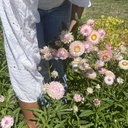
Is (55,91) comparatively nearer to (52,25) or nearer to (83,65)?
(83,65)

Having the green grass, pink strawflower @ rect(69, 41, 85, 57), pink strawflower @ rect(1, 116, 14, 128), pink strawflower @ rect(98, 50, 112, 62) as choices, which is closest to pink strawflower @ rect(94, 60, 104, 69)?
pink strawflower @ rect(98, 50, 112, 62)

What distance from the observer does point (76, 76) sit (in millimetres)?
2338

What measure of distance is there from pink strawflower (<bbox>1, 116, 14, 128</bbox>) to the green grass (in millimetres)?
3219

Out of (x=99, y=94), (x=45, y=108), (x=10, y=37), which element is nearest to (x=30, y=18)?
(x=10, y=37)

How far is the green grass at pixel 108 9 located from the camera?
500 centimetres

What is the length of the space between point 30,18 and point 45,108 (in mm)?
432

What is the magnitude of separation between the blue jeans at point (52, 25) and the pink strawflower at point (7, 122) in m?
0.45

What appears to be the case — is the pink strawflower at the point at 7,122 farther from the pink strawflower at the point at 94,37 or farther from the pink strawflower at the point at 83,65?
the pink strawflower at the point at 94,37

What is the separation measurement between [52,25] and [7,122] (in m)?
0.69

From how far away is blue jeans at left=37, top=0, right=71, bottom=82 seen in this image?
221 centimetres

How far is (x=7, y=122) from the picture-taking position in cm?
175

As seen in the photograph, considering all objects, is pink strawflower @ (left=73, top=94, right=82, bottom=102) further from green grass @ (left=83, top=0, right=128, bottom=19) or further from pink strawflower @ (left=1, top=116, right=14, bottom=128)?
green grass @ (left=83, top=0, right=128, bottom=19)

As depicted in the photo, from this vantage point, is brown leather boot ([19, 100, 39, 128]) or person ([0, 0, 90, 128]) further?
brown leather boot ([19, 100, 39, 128])

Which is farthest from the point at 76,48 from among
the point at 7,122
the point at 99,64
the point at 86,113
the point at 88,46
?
the point at 7,122
